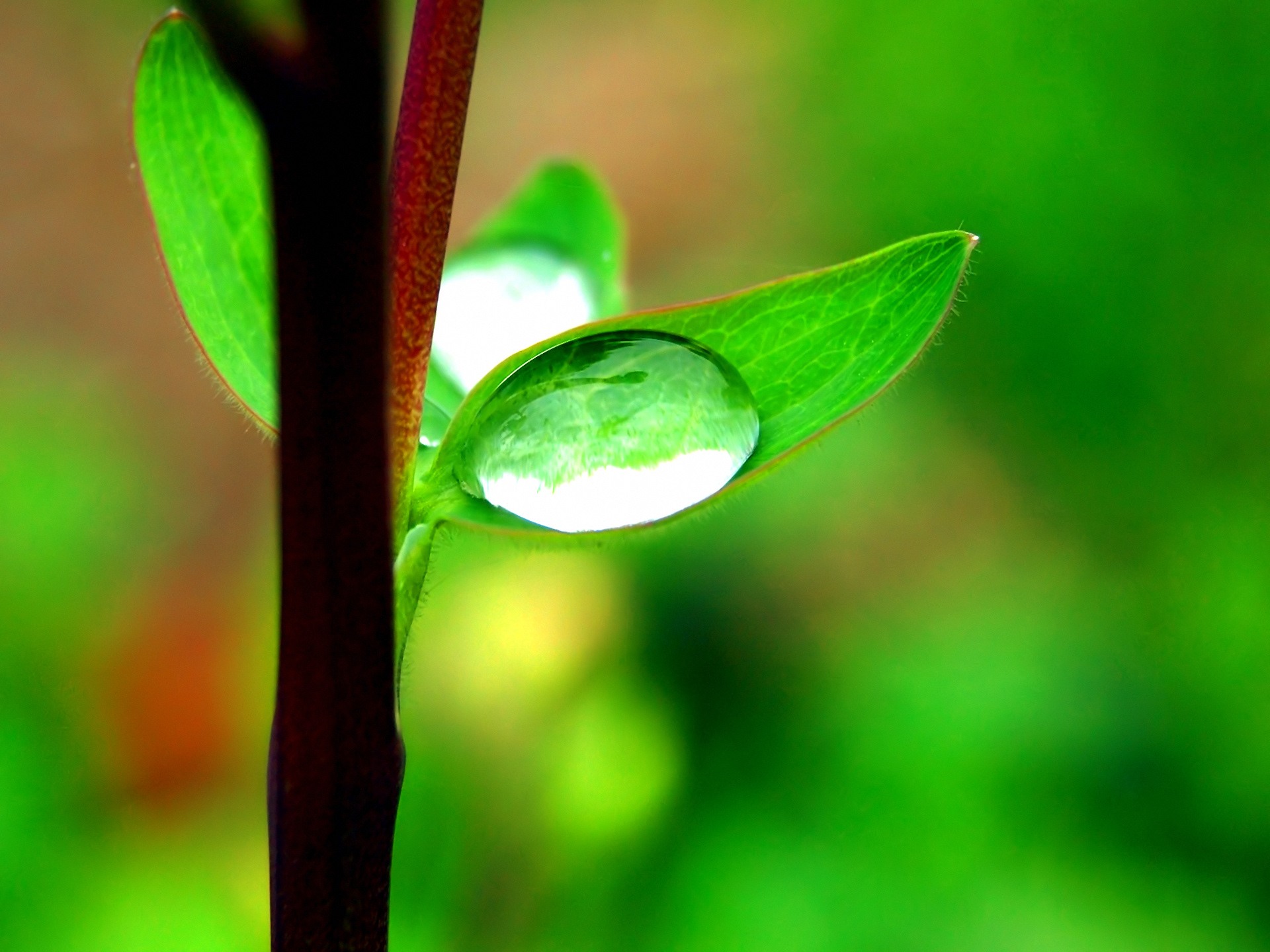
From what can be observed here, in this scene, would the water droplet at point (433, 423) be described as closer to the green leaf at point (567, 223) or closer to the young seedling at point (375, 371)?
the young seedling at point (375, 371)

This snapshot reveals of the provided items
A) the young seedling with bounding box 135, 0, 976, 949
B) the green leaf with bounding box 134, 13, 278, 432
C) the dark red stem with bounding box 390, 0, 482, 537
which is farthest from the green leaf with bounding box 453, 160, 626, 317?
the dark red stem with bounding box 390, 0, 482, 537

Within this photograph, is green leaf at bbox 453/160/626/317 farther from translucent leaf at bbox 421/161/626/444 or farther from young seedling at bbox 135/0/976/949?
young seedling at bbox 135/0/976/949

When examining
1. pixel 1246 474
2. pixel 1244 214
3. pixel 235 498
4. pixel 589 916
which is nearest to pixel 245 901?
pixel 589 916

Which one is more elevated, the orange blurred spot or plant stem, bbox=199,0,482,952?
plant stem, bbox=199,0,482,952

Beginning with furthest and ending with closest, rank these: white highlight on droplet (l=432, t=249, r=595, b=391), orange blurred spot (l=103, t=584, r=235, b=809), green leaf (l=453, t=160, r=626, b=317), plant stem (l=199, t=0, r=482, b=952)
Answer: orange blurred spot (l=103, t=584, r=235, b=809) < green leaf (l=453, t=160, r=626, b=317) < white highlight on droplet (l=432, t=249, r=595, b=391) < plant stem (l=199, t=0, r=482, b=952)

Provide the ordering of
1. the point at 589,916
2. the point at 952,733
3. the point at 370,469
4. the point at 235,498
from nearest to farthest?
1. the point at 370,469
2. the point at 589,916
3. the point at 952,733
4. the point at 235,498

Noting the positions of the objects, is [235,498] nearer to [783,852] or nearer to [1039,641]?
[783,852]
